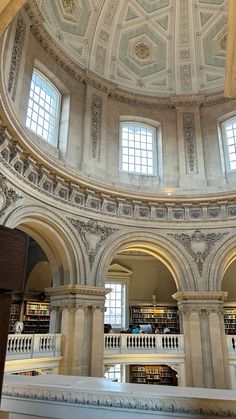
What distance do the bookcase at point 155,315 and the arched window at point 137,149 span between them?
7.72 m

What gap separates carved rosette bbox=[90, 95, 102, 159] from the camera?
14.8m

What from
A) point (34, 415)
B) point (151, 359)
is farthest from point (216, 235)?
point (34, 415)

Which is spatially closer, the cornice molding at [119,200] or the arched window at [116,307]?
the cornice molding at [119,200]

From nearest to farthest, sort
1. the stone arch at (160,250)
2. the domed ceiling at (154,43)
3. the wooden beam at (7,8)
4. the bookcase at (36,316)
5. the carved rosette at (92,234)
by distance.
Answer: the wooden beam at (7,8), the carved rosette at (92,234), the stone arch at (160,250), the domed ceiling at (154,43), the bookcase at (36,316)

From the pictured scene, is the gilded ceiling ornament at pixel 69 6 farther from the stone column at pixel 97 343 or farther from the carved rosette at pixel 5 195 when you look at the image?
the stone column at pixel 97 343

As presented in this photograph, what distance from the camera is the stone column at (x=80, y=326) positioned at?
11.6 meters

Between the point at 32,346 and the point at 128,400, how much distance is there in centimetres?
968

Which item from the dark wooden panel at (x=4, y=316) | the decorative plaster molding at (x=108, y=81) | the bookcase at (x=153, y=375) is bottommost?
the bookcase at (x=153, y=375)

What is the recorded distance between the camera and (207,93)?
1686cm

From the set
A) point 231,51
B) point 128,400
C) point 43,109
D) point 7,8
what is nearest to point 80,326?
point 43,109

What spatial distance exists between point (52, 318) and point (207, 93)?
1270cm

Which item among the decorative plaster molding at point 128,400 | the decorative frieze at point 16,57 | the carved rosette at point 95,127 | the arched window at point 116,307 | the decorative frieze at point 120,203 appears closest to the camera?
the decorative plaster molding at point 128,400

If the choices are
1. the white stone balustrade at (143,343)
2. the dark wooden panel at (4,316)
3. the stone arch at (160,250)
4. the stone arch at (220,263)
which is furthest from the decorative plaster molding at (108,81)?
the dark wooden panel at (4,316)

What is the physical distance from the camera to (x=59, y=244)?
488 inches
